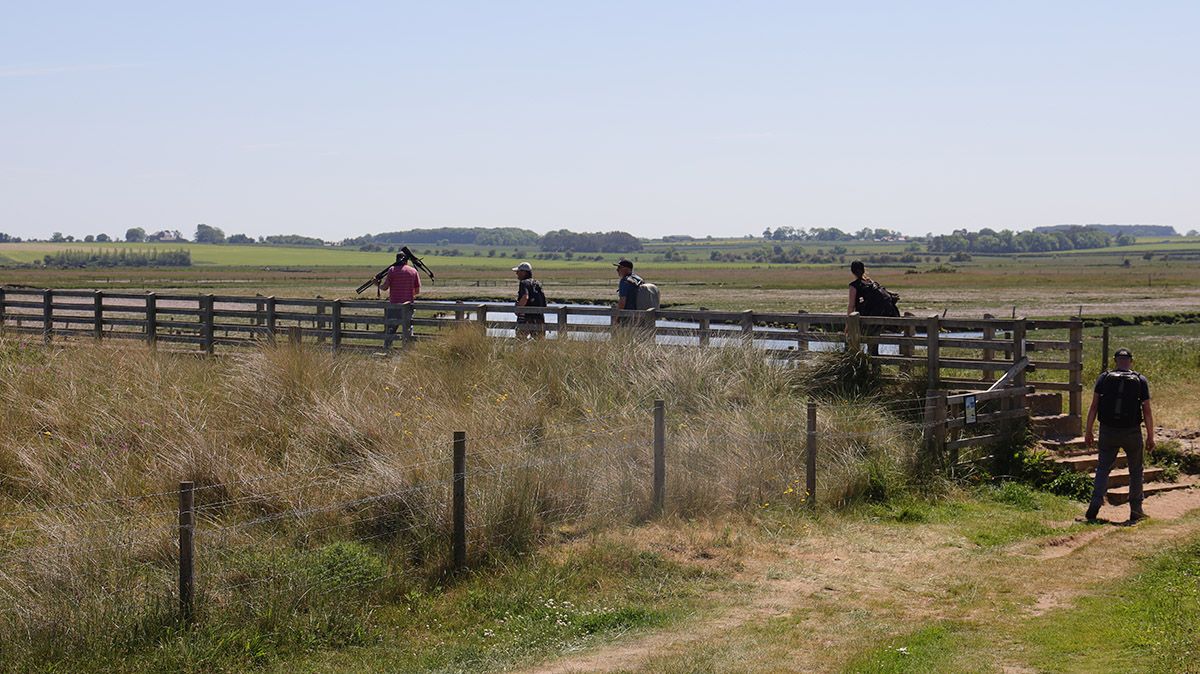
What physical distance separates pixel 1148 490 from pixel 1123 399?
2.21 metres

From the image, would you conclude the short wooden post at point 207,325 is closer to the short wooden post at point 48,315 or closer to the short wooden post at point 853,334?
the short wooden post at point 48,315

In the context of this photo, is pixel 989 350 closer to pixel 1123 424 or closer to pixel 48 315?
pixel 1123 424

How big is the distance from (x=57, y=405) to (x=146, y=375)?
7.02 feet

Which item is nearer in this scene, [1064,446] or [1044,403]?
[1064,446]

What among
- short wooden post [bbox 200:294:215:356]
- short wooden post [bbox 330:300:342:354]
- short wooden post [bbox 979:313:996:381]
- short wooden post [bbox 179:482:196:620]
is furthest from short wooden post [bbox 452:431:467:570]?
short wooden post [bbox 200:294:215:356]

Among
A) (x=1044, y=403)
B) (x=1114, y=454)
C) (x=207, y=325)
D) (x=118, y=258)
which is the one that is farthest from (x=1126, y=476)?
(x=118, y=258)

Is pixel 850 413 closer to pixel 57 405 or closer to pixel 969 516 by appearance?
pixel 969 516

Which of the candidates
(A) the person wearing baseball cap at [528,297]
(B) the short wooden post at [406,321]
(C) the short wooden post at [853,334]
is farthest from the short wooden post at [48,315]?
(C) the short wooden post at [853,334]

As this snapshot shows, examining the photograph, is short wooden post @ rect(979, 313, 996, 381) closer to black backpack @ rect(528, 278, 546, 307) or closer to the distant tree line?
black backpack @ rect(528, 278, 546, 307)

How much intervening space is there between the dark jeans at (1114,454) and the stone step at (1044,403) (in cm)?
303

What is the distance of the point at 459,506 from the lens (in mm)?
8445

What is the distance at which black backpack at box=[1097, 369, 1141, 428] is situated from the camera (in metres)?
11.3

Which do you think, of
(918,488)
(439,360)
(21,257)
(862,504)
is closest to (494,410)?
(439,360)

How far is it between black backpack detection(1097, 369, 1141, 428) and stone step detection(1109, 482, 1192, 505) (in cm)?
150
